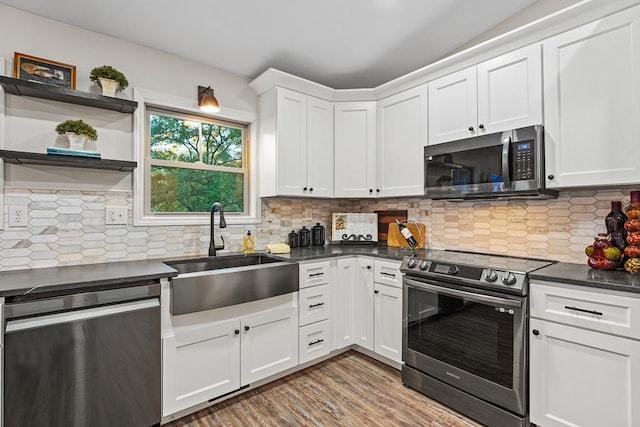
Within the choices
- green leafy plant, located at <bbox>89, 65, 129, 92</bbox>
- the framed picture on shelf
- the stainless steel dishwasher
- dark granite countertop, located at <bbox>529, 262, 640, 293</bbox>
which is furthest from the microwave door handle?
the framed picture on shelf

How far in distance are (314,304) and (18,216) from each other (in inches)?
79.1

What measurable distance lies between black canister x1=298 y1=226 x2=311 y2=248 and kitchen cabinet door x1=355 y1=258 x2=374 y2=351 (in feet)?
2.03

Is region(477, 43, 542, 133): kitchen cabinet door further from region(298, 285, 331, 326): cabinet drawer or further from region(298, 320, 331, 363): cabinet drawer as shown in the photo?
region(298, 320, 331, 363): cabinet drawer

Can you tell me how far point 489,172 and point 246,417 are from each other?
225 centimetres

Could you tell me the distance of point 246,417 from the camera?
1.95 meters

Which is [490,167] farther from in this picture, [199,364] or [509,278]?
[199,364]

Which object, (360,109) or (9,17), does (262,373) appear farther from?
(9,17)

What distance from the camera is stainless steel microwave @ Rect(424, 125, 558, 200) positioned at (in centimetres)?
197

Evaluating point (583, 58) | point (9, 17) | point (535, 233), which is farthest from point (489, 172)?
point (9, 17)

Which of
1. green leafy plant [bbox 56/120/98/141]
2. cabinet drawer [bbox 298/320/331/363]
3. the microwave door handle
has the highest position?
green leafy plant [bbox 56/120/98/141]

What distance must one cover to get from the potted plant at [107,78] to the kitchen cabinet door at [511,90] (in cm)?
252

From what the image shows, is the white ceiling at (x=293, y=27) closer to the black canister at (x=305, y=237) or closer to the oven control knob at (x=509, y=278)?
the black canister at (x=305, y=237)

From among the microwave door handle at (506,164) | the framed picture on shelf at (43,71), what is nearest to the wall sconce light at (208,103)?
the framed picture on shelf at (43,71)

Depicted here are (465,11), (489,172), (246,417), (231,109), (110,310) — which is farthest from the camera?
(231,109)
